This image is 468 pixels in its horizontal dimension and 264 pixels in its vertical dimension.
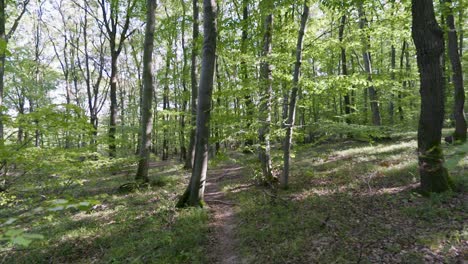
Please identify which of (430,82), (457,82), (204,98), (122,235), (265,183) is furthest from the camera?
(457,82)

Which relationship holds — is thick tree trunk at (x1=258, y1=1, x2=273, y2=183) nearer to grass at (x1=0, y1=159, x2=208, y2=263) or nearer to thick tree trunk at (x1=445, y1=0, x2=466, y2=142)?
grass at (x1=0, y1=159, x2=208, y2=263)

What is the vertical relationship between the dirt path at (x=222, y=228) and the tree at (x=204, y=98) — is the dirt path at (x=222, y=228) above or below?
below

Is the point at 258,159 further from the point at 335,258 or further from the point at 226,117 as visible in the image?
the point at 335,258

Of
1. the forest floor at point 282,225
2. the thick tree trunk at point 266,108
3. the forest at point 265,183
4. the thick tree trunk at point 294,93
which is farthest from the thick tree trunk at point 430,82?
the thick tree trunk at point 266,108

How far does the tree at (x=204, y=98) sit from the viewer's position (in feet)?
25.3

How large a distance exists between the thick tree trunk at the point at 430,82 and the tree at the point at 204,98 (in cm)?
513

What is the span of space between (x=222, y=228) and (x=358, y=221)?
11.0ft

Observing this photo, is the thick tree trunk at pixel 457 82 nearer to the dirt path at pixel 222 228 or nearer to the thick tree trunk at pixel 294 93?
the thick tree trunk at pixel 294 93

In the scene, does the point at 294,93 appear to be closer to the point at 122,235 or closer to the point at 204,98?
the point at 204,98

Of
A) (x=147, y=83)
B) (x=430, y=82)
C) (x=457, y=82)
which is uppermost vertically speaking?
(x=147, y=83)

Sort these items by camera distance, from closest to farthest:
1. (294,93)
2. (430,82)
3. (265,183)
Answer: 1. (430,82)
2. (294,93)
3. (265,183)

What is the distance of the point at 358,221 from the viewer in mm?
5938

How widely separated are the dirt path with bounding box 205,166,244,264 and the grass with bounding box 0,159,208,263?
28 cm

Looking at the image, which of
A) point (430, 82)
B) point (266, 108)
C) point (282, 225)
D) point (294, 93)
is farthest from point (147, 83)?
point (430, 82)
